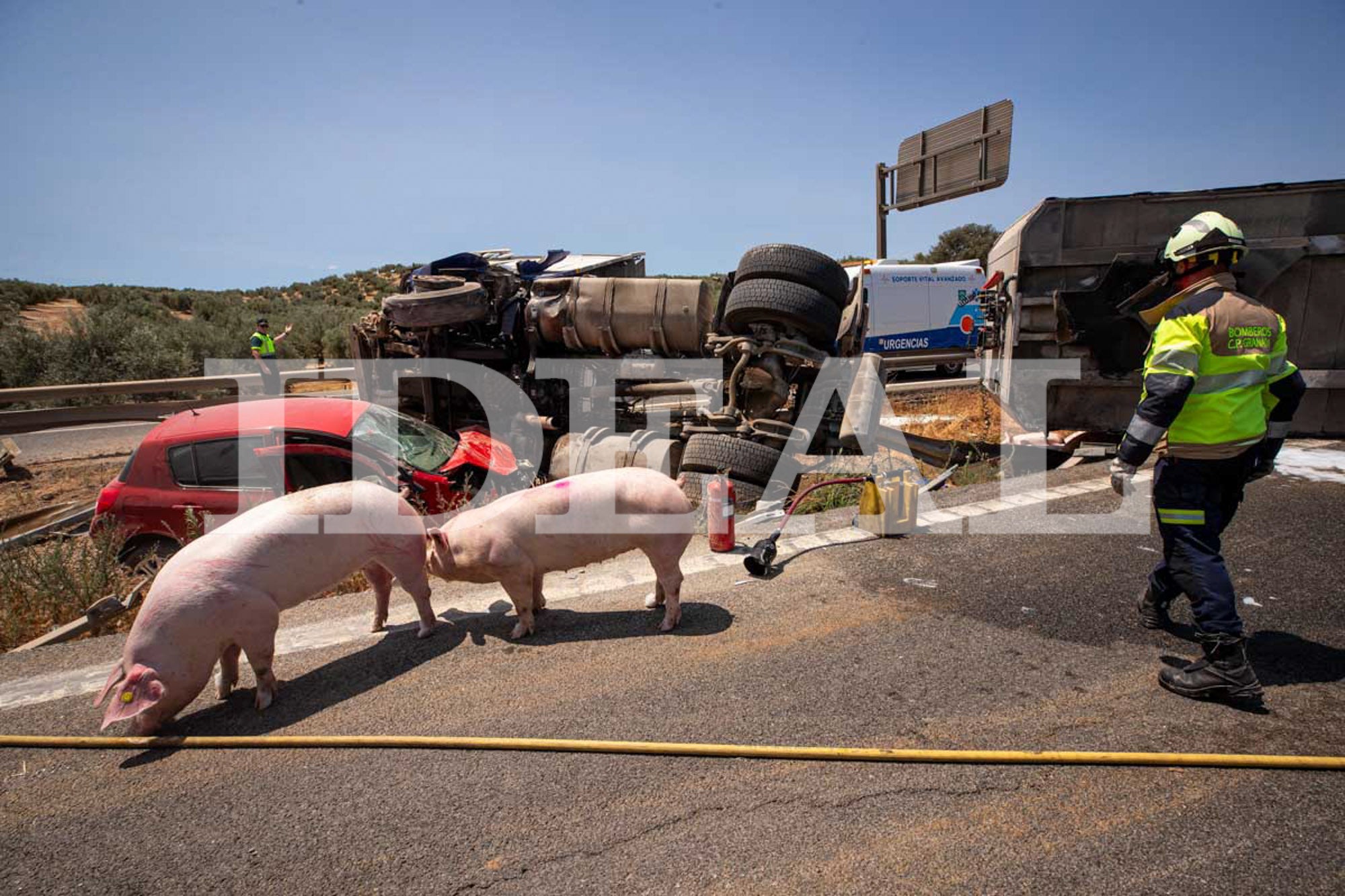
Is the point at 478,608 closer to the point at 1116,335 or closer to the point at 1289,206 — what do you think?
the point at 1116,335

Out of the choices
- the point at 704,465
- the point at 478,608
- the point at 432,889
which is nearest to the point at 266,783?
the point at 432,889

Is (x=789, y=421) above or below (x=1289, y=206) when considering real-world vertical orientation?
below

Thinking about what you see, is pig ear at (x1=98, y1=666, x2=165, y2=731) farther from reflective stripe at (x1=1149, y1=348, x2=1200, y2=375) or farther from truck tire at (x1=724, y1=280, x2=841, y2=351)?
truck tire at (x1=724, y1=280, x2=841, y2=351)

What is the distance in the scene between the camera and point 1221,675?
2.90m

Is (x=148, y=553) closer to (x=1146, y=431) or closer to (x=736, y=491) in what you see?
(x=736, y=491)

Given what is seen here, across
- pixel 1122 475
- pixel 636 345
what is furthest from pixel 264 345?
pixel 1122 475

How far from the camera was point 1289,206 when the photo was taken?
6.87 m

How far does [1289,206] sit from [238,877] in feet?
33.1

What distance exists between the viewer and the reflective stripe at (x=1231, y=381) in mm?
2922

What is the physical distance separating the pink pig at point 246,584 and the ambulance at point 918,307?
12719 millimetres

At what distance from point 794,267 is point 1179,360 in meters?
4.42

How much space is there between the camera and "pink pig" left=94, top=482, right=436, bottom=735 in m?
3.01

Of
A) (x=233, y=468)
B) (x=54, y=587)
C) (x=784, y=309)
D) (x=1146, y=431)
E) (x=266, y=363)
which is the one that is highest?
(x=784, y=309)

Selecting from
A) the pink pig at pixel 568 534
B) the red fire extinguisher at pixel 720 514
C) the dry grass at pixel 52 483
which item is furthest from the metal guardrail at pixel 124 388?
the red fire extinguisher at pixel 720 514
